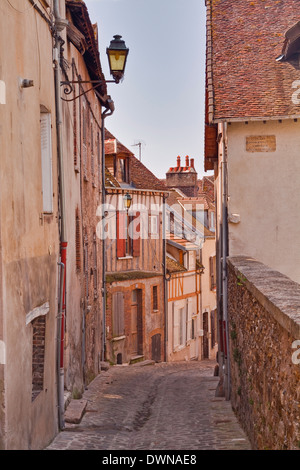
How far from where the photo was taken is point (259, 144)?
11.9 metres

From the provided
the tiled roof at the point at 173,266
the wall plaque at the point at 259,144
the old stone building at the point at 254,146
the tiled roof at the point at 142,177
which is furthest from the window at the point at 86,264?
the tiled roof at the point at 173,266

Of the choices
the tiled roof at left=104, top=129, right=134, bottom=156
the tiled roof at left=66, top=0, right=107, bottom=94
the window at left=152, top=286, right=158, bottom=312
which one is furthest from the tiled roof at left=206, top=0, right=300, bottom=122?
the window at left=152, top=286, right=158, bottom=312

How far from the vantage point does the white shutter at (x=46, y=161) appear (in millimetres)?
8438

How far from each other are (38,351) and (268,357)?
126 inches

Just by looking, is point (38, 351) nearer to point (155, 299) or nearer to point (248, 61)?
point (248, 61)

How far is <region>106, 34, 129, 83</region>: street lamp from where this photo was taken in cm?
902

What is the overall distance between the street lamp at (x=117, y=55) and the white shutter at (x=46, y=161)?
1.28 metres

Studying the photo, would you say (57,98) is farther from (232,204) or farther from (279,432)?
(279,432)

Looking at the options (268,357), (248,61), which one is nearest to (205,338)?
(248,61)

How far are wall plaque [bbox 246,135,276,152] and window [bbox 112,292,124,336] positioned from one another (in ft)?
41.2

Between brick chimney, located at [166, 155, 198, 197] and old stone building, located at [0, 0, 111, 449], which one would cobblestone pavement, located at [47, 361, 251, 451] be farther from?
brick chimney, located at [166, 155, 198, 197]

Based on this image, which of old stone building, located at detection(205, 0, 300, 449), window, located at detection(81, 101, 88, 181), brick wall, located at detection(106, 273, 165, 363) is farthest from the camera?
brick wall, located at detection(106, 273, 165, 363)

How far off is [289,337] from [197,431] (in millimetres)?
5171

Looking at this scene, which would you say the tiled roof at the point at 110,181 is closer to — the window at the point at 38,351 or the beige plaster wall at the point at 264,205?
the beige plaster wall at the point at 264,205
